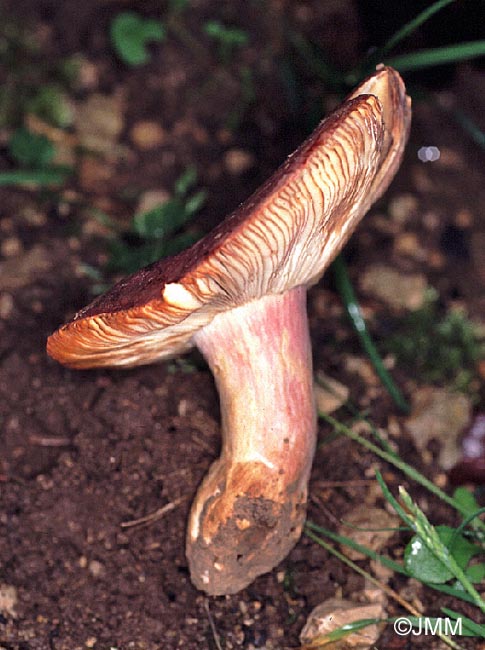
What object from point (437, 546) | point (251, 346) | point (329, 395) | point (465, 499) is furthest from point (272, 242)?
point (465, 499)

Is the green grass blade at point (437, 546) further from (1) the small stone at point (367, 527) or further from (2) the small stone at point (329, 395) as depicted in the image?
(2) the small stone at point (329, 395)

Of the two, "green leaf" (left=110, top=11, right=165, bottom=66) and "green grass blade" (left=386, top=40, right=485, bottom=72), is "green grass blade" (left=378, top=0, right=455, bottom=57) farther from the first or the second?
"green leaf" (left=110, top=11, right=165, bottom=66)

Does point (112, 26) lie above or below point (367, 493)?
above

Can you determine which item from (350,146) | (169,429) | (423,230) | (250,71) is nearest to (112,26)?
(250,71)

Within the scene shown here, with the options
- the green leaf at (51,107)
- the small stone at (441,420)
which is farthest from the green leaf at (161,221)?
the small stone at (441,420)

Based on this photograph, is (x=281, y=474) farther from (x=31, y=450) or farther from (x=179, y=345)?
(x=31, y=450)

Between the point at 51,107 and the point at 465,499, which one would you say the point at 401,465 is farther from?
the point at 51,107

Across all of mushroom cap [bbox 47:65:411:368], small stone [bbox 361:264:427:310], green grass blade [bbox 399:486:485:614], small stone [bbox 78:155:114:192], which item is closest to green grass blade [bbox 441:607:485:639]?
green grass blade [bbox 399:486:485:614]
